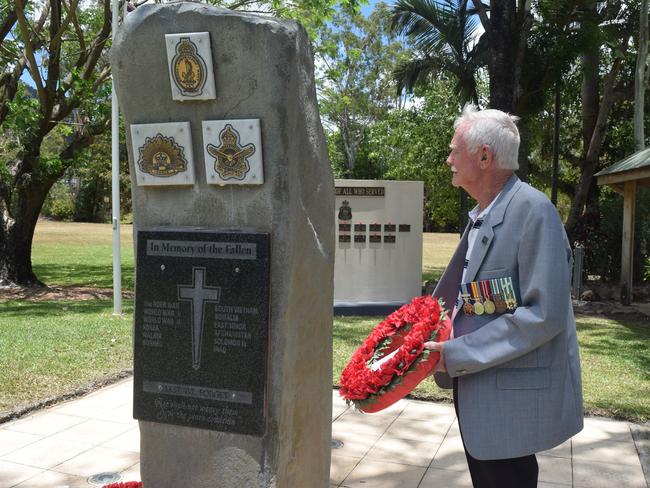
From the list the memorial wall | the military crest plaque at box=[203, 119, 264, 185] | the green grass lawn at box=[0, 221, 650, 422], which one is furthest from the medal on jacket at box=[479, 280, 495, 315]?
the memorial wall

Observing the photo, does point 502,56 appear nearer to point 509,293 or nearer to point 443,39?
point 443,39

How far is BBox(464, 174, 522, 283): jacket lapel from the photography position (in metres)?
2.35

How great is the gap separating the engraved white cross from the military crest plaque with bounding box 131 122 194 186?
0.43 metres

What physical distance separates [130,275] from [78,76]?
739 centimetres

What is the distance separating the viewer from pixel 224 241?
2947 millimetres

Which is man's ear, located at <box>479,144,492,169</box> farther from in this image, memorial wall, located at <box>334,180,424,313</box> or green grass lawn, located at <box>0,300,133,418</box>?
memorial wall, located at <box>334,180,424,313</box>

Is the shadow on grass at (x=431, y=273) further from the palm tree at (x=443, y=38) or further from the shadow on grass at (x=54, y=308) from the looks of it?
the shadow on grass at (x=54, y=308)

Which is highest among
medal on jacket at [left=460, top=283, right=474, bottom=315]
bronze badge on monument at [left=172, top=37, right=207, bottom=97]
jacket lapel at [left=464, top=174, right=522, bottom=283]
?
bronze badge on monument at [left=172, top=37, right=207, bottom=97]

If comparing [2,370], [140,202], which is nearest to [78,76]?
[2,370]

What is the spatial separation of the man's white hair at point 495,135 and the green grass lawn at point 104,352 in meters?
3.64

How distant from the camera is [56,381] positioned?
5902 mm

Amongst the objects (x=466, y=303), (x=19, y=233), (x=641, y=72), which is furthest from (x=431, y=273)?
(x=466, y=303)

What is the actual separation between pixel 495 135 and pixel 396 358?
87 centimetres

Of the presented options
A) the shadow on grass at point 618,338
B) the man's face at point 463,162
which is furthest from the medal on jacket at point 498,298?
the shadow on grass at point 618,338
